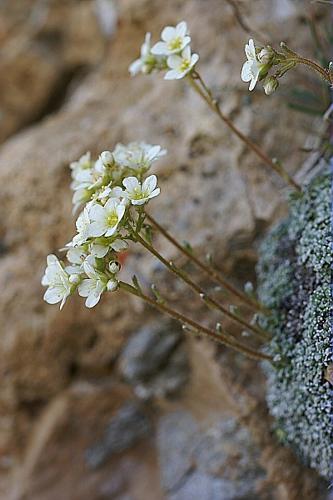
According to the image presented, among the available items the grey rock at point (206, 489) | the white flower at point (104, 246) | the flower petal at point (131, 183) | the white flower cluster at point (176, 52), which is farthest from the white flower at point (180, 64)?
the grey rock at point (206, 489)

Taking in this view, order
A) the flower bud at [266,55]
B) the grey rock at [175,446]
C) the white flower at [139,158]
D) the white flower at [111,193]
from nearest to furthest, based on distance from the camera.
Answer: the flower bud at [266,55] → the white flower at [111,193] → the white flower at [139,158] → the grey rock at [175,446]

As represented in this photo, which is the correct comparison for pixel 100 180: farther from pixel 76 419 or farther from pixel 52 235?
pixel 76 419

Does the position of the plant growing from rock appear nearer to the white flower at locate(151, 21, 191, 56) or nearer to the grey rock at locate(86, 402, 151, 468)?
the white flower at locate(151, 21, 191, 56)

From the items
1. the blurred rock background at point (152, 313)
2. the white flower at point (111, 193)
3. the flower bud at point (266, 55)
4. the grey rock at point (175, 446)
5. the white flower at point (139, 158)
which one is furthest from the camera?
the grey rock at point (175, 446)

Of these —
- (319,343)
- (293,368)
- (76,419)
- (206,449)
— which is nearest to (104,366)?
(76,419)

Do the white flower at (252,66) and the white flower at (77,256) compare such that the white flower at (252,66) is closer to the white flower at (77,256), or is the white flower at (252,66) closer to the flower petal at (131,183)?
the flower petal at (131,183)

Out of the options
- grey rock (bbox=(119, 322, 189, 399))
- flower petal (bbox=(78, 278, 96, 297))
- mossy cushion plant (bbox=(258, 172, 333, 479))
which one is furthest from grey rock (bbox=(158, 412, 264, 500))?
flower petal (bbox=(78, 278, 96, 297))

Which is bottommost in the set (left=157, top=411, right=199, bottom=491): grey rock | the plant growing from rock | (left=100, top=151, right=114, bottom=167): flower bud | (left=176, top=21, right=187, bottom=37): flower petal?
(left=157, top=411, right=199, bottom=491): grey rock
